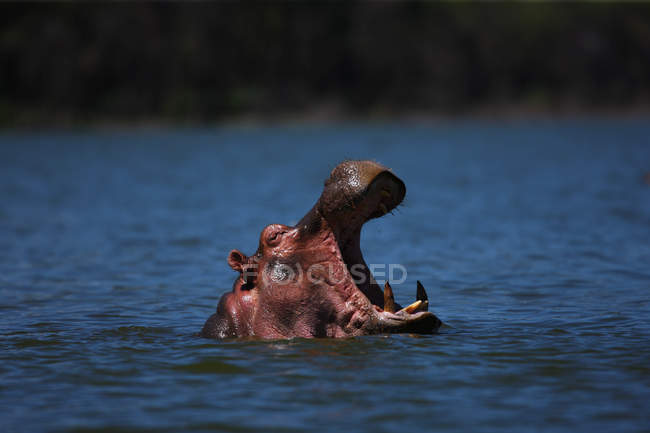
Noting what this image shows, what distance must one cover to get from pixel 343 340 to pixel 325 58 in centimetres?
6512

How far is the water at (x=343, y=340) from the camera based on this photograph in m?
5.46

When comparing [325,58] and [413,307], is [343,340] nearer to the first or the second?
[413,307]

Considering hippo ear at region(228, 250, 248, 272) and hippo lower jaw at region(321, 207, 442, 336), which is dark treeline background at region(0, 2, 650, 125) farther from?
hippo lower jaw at region(321, 207, 442, 336)

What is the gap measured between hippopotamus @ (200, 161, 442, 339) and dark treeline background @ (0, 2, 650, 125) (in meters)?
57.4

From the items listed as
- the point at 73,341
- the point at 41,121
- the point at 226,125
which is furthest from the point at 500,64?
the point at 73,341

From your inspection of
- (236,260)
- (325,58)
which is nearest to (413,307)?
(236,260)

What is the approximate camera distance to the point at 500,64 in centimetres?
7269

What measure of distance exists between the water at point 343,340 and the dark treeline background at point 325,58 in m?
43.2

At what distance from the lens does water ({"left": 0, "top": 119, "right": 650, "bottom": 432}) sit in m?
5.46

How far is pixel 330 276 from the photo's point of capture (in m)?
6.26

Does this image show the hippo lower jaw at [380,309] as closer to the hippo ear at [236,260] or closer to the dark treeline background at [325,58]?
the hippo ear at [236,260]

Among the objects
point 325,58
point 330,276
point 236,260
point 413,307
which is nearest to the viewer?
point 413,307

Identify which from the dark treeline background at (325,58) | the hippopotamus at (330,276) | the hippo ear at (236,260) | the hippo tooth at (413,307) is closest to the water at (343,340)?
the hippopotamus at (330,276)

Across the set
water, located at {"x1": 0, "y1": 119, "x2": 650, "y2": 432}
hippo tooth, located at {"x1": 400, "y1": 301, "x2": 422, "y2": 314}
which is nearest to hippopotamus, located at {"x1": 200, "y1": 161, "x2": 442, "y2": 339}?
hippo tooth, located at {"x1": 400, "y1": 301, "x2": 422, "y2": 314}
